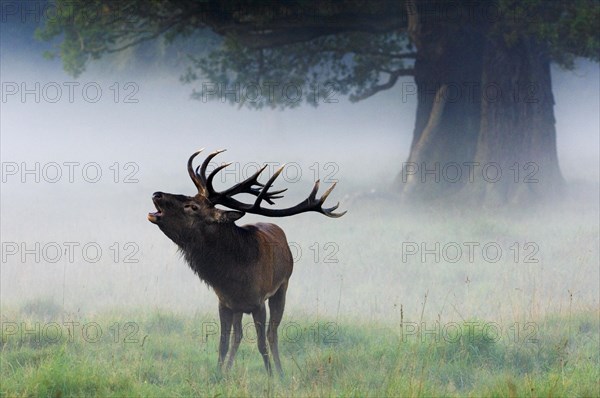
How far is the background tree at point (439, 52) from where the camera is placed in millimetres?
20250

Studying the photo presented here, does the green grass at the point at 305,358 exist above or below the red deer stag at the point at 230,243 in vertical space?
below

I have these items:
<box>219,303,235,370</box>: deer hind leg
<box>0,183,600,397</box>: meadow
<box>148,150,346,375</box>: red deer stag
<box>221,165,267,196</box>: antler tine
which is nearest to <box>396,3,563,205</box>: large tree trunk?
<box>0,183,600,397</box>: meadow

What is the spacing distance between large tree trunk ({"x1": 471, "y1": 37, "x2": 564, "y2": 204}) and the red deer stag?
12882 mm

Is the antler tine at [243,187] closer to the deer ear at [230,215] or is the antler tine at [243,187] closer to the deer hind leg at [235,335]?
the deer ear at [230,215]

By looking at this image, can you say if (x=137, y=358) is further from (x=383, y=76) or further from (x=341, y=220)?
(x=383, y=76)

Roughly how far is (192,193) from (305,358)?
16.6 meters

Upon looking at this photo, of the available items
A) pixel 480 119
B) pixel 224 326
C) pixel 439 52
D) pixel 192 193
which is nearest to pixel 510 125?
pixel 480 119

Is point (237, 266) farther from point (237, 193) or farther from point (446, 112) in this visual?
point (446, 112)

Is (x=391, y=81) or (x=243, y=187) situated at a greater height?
(x=391, y=81)

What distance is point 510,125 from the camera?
22.1m

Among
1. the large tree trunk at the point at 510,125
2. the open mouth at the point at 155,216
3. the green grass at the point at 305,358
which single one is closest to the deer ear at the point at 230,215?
the open mouth at the point at 155,216

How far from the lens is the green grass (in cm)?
828

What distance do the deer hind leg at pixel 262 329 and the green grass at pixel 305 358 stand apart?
21 centimetres

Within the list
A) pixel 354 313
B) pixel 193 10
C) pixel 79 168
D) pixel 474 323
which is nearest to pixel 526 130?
pixel 193 10
